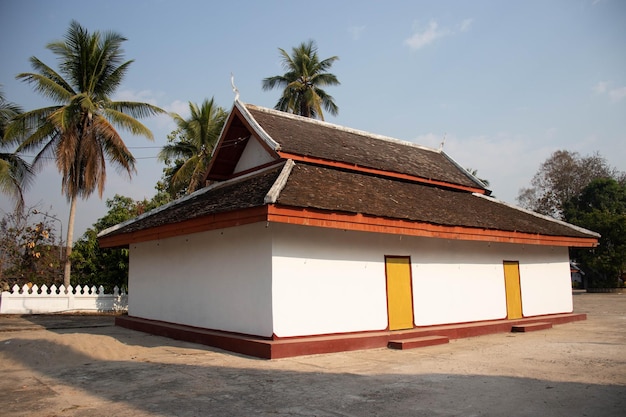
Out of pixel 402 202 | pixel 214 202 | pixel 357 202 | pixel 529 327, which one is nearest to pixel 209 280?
pixel 214 202

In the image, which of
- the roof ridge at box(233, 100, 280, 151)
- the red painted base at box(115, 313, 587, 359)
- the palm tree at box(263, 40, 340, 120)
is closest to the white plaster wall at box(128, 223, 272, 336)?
the red painted base at box(115, 313, 587, 359)

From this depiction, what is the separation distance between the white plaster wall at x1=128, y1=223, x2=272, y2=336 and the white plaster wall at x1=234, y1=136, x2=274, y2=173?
8.37 ft

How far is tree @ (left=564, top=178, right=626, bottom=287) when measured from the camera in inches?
1288

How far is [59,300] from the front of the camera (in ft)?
61.9

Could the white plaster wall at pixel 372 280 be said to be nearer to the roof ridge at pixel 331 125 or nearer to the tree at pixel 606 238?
the roof ridge at pixel 331 125

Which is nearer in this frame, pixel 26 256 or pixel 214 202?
pixel 214 202

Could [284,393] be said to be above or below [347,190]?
below

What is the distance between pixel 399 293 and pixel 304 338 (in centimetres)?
295

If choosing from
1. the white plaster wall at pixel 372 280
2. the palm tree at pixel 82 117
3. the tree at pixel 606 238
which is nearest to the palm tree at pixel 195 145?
the palm tree at pixel 82 117

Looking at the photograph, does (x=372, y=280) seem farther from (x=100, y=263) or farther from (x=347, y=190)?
(x=100, y=263)

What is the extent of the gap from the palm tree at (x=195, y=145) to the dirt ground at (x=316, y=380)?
53.4 feet

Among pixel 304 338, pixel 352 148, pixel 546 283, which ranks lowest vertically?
pixel 304 338

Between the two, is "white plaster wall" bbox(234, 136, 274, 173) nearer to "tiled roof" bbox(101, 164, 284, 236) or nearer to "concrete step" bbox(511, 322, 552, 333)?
"tiled roof" bbox(101, 164, 284, 236)

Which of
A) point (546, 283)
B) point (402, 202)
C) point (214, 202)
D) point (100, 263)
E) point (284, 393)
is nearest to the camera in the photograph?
point (284, 393)
